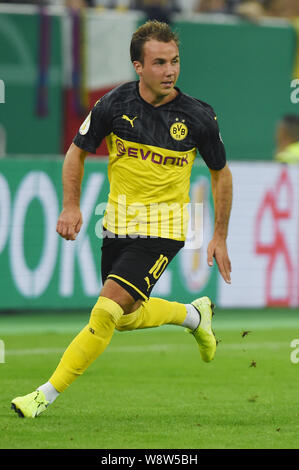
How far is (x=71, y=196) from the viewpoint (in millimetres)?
7344

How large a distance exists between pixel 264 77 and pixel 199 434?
35.3 ft

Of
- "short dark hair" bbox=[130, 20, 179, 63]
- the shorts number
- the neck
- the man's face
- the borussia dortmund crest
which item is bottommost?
the shorts number

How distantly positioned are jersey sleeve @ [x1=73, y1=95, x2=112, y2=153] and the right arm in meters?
0.05

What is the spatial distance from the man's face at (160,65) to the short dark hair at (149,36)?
1.0 inches

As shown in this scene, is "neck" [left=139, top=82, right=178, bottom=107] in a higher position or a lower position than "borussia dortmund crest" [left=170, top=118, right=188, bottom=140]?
higher

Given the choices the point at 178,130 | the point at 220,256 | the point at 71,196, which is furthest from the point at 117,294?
the point at 178,130

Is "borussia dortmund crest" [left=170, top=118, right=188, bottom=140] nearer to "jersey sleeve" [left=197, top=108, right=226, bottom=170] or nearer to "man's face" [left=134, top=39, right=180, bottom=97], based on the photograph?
"jersey sleeve" [left=197, top=108, right=226, bottom=170]

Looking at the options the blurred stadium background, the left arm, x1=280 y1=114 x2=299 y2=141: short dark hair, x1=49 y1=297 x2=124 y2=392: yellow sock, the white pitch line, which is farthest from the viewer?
x1=280 y1=114 x2=299 y2=141: short dark hair

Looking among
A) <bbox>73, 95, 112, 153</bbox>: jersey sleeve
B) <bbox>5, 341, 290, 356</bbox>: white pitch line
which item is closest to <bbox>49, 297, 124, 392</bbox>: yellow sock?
<bbox>73, 95, 112, 153</bbox>: jersey sleeve

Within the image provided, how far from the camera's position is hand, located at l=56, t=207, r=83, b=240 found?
7.17m

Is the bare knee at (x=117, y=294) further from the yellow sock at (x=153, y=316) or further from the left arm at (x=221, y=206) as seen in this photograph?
the left arm at (x=221, y=206)

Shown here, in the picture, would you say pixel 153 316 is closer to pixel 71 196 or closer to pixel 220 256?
pixel 220 256

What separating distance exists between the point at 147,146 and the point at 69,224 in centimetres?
76
